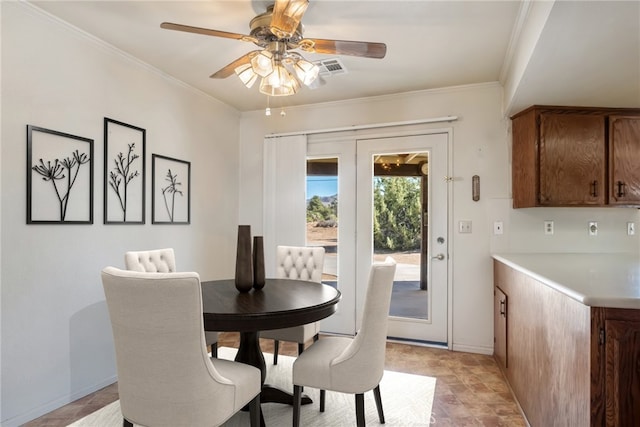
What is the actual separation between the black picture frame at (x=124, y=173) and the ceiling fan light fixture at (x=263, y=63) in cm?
133

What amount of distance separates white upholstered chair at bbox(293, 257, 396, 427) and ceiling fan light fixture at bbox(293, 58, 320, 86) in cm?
118

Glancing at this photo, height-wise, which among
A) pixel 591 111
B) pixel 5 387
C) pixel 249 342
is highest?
pixel 591 111

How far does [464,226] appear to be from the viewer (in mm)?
3396

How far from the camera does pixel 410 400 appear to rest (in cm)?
243

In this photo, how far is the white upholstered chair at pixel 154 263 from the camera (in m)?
2.40

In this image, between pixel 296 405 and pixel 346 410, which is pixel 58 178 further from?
pixel 346 410

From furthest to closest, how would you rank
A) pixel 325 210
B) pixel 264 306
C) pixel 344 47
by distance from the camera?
1. pixel 325 210
2. pixel 344 47
3. pixel 264 306

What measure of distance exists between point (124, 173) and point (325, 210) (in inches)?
76.9

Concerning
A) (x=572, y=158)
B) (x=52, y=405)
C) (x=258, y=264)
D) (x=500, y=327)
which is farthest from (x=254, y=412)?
(x=572, y=158)

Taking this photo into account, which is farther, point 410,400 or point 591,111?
point 591,111

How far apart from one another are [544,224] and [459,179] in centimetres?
81

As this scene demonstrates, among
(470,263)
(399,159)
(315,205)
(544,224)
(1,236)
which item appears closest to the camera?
(1,236)

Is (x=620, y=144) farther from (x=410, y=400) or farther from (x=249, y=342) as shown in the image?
(x=249, y=342)

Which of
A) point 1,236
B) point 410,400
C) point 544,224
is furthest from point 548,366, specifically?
point 1,236
